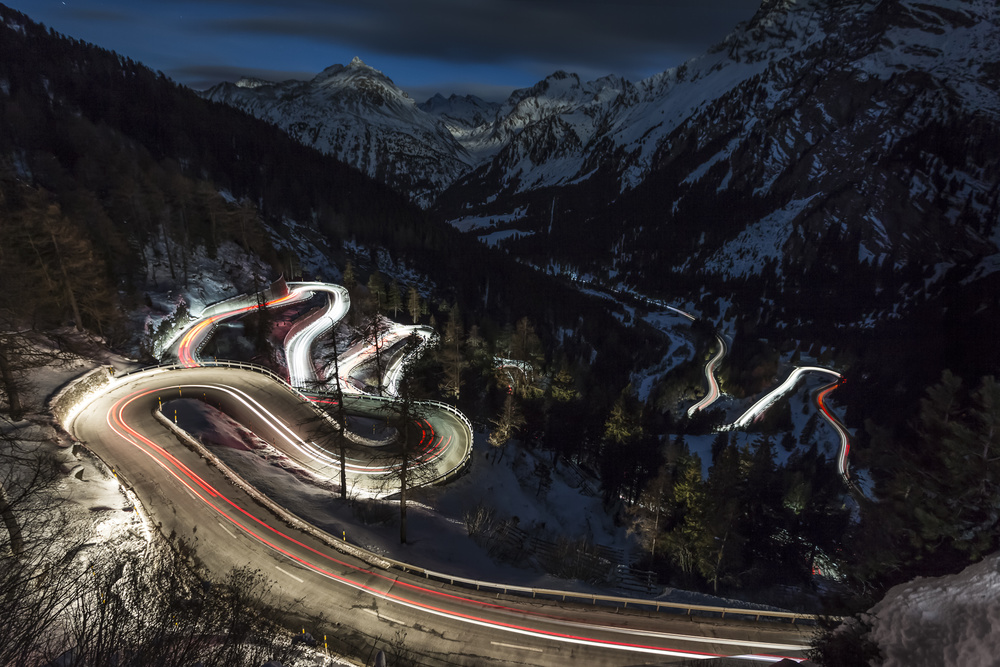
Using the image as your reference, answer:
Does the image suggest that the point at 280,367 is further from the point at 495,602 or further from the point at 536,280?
the point at 536,280

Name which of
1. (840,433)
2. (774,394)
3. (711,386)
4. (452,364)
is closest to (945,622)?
(452,364)

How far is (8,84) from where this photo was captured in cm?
9844

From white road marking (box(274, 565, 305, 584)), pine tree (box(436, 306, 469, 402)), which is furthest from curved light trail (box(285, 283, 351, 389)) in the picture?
white road marking (box(274, 565, 305, 584))

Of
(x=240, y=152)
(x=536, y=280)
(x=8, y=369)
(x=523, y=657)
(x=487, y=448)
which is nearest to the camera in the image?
(x=523, y=657)

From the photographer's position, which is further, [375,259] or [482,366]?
[375,259]

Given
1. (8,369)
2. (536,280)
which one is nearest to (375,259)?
(536,280)

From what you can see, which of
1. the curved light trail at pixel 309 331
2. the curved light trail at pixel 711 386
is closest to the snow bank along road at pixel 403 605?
the curved light trail at pixel 309 331

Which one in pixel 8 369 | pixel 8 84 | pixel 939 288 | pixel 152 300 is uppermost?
pixel 8 84

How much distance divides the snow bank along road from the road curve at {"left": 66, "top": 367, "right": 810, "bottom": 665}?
43 millimetres

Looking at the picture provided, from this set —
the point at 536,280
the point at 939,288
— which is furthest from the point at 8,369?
the point at 939,288

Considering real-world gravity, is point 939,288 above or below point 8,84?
below

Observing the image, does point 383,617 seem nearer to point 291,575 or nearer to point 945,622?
point 291,575

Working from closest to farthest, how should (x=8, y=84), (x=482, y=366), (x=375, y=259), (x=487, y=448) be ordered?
1. (x=487, y=448)
2. (x=482, y=366)
3. (x=8, y=84)
4. (x=375, y=259)

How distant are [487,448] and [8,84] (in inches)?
5496
